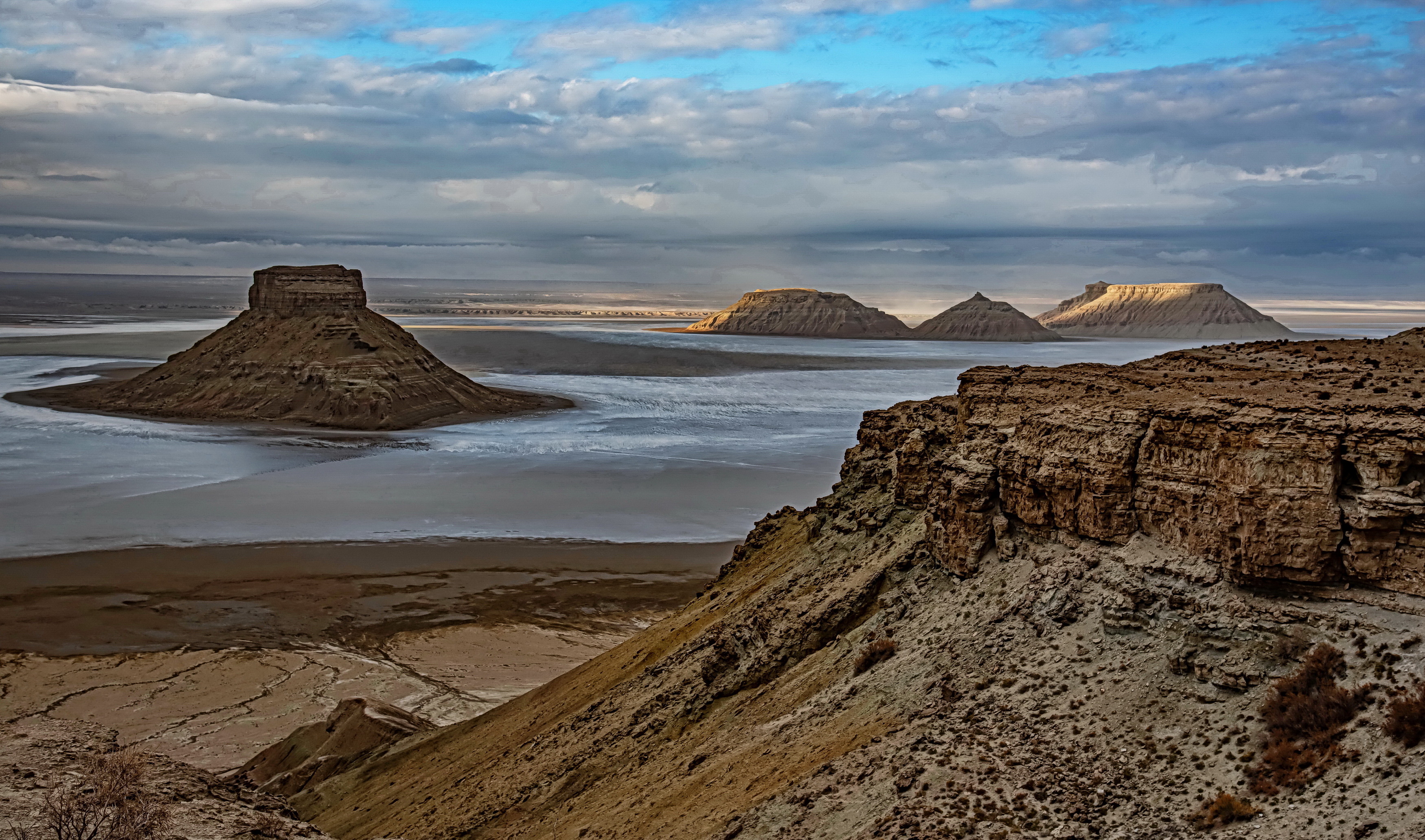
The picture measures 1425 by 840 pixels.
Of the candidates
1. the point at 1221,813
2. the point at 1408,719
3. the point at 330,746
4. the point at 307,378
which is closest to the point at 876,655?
the point at 1221,813

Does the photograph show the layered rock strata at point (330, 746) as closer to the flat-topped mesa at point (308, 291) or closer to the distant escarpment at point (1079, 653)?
the distant escarpment at point (1079, 653)

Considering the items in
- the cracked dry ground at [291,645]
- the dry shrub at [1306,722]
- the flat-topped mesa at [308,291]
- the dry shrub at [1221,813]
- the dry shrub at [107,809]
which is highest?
the flat-topped mesa at [308,291]

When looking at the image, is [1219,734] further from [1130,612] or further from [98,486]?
[98,486]

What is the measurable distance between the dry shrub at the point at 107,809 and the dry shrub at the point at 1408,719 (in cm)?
1138

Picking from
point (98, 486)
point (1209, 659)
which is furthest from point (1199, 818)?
point (98, 486)

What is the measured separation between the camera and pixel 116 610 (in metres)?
30.7

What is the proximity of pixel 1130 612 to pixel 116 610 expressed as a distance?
29546mm

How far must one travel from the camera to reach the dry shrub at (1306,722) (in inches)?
334

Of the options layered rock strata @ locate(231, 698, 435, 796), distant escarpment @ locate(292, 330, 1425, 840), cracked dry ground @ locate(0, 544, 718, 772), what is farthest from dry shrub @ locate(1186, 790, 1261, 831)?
cracked dry ground @ locate(0, 544, 718, 772)

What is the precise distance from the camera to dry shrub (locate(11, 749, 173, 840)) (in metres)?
10.6

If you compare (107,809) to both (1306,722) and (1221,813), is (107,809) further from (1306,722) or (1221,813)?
(1306,722)

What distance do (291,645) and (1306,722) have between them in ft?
83.3

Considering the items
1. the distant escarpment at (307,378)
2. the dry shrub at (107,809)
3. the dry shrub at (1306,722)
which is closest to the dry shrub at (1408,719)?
the dry shrub at (1306,722)

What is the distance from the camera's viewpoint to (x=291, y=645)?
92.3 ft
